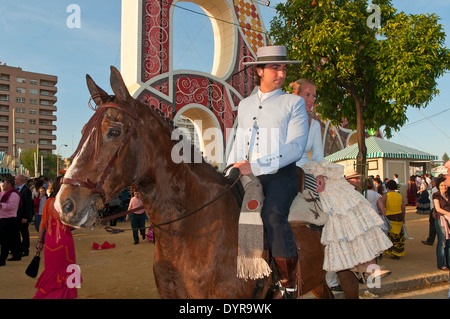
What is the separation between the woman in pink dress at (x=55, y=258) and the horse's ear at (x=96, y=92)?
304 cm

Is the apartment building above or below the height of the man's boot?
above

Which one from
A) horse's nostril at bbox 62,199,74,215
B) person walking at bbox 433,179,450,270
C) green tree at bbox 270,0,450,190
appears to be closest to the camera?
horse's nostril at bbox 62,199,74,215

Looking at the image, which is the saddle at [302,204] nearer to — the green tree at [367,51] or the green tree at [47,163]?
the green tree at [367,51]

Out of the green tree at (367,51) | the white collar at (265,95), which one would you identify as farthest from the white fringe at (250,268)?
the green tree at (367,51)

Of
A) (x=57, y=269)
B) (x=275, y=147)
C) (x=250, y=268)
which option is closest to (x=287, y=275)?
(x=250, y=268)

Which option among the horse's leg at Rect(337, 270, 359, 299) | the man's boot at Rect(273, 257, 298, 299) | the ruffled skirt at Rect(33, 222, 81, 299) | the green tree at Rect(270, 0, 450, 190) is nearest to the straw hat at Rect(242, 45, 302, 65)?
the man's boot at Rect(273, 257, 298, 299)

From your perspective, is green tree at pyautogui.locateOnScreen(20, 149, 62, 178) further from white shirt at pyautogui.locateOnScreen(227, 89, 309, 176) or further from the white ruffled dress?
the white ruffled dress

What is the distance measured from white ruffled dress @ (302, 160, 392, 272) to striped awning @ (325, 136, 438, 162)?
60.2ft

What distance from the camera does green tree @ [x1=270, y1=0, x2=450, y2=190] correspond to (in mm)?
10336

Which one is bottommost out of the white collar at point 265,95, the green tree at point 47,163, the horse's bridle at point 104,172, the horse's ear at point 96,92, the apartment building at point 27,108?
the horse's bridle at point 104,172

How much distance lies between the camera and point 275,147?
2789mm

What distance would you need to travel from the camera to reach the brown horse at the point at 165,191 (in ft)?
7.48
